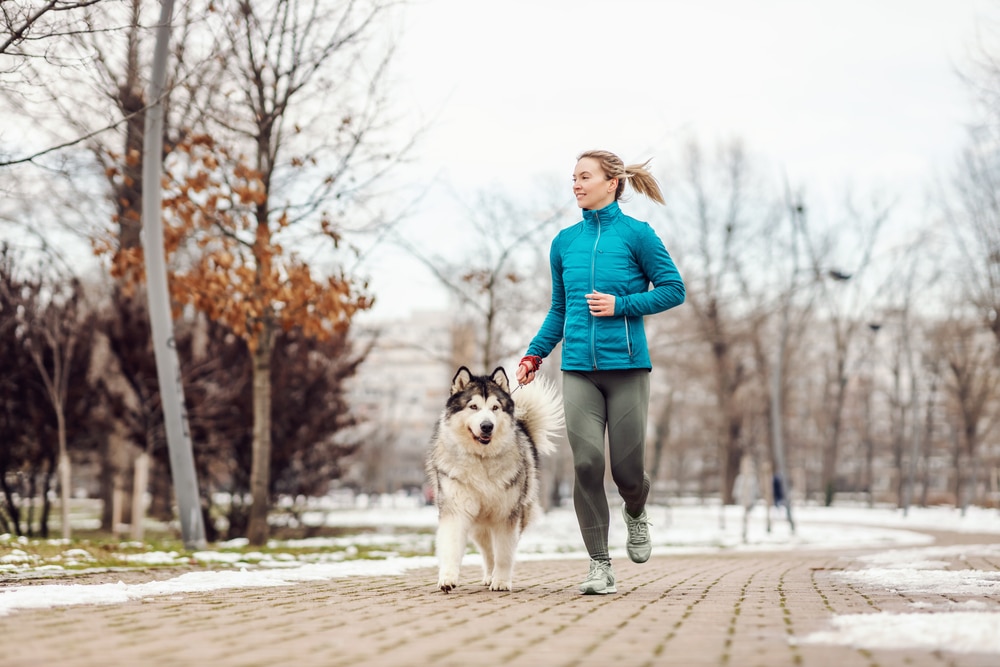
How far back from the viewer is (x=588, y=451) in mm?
6344

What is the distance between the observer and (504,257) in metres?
19.8

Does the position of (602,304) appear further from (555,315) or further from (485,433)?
(485,433)

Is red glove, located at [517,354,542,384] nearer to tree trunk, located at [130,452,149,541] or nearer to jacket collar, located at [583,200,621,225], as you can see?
jacket collar, located at [583,200,621,225]

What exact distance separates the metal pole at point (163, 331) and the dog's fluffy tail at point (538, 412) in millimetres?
6027

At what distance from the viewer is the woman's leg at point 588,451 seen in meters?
6.37

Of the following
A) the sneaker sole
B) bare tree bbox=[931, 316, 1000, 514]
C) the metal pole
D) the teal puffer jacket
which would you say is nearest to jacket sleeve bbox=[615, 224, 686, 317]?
the teal puffer jacket

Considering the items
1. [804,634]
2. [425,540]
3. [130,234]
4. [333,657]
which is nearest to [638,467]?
[804,634]

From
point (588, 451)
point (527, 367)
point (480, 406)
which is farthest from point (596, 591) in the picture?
point (527, 367)

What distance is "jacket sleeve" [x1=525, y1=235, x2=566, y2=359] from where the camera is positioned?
6789mm

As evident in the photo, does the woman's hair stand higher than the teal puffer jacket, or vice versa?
the woman's hair

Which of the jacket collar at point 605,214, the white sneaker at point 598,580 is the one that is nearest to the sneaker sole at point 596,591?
the white sneaker at point 598,580

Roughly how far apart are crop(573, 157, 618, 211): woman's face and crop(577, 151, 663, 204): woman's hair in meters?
0.03

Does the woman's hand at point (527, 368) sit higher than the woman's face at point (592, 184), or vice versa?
the woman's face at point (592, 184)

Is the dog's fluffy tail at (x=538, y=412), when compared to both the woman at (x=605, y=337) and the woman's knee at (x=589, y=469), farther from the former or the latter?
the woman's knee at (x=589, y=469)
